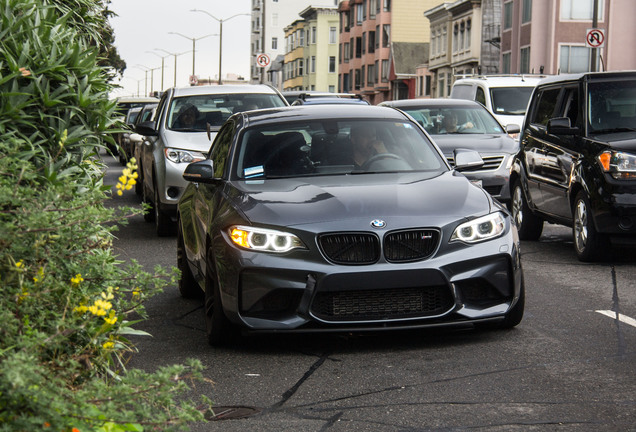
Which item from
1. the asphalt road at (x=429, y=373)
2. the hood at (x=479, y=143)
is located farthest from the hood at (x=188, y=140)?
the asphalt road at (x=429, y=373)

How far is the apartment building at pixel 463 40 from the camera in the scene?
228ft

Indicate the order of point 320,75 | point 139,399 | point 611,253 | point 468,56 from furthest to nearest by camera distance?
point 320,75 < point 468,56 < point 611,253 < point 139,399

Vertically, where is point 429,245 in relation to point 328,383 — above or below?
above

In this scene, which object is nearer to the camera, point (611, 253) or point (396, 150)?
point (396, 150)

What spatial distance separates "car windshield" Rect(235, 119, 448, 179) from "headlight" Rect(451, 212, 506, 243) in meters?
0.99

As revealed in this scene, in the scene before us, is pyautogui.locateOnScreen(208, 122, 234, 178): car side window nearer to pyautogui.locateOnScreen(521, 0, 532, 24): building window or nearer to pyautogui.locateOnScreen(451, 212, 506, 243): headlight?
pyautogui.locateOnScreen(451, 212, 506, 243): headlight

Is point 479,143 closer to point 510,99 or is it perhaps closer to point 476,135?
point 476,135

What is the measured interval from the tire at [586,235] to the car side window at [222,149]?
3.89m

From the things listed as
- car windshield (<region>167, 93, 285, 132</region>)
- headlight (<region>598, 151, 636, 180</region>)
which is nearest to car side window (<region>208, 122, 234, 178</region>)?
headlight (<region>598, 151, 636, 180</region>)

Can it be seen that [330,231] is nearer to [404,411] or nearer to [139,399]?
[404,411]

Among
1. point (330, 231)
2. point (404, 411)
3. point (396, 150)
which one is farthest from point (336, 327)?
point (396, 150)

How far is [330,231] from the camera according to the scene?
6.68 meters

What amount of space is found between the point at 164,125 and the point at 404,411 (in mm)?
9903

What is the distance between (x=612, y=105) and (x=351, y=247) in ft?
19.1
